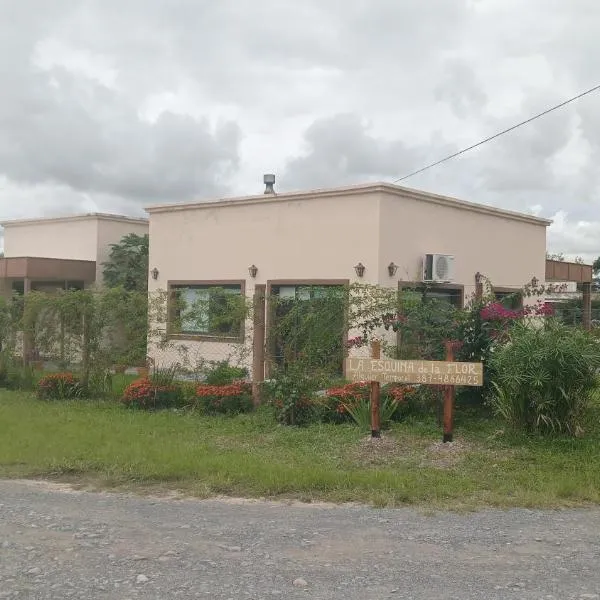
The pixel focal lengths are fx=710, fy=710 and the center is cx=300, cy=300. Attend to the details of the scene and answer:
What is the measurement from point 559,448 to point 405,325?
246 centimetres

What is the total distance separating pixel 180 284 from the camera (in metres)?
16.3

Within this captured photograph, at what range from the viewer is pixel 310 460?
23.8 ft

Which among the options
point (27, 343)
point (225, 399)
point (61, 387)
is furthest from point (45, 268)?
point (225, 399)

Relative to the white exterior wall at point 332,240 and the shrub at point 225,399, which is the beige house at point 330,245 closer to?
the white exterior wall at point 332,240

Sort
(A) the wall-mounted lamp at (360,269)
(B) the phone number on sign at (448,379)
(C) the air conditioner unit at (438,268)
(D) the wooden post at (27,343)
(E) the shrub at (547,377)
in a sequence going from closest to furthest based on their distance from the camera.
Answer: (B) the phone number on sign at (448,379) → (E) the shrub at (547,377) → (D) the wooden post at (27,343) → (A) the wall-mounted lamp at (360,269) → (C) the air conditioner unit at (438,268)

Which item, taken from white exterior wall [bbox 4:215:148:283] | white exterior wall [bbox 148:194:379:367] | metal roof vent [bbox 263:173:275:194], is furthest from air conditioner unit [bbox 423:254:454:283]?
white exterior wall [bbox 4:215:148:283]

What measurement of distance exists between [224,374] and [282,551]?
6057 millimetres

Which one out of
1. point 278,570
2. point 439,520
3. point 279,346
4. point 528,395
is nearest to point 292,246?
point 279,346

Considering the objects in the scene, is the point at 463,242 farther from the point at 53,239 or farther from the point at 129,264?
the point at 53,239

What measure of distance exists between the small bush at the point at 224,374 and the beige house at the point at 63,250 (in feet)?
28.4

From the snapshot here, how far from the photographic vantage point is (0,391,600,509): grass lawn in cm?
612

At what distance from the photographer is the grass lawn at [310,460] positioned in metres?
6.12

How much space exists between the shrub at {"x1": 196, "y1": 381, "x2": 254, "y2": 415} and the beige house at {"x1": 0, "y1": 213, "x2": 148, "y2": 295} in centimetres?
922

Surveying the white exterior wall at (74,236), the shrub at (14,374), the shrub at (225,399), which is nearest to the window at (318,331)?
the shrub at (225,399)
